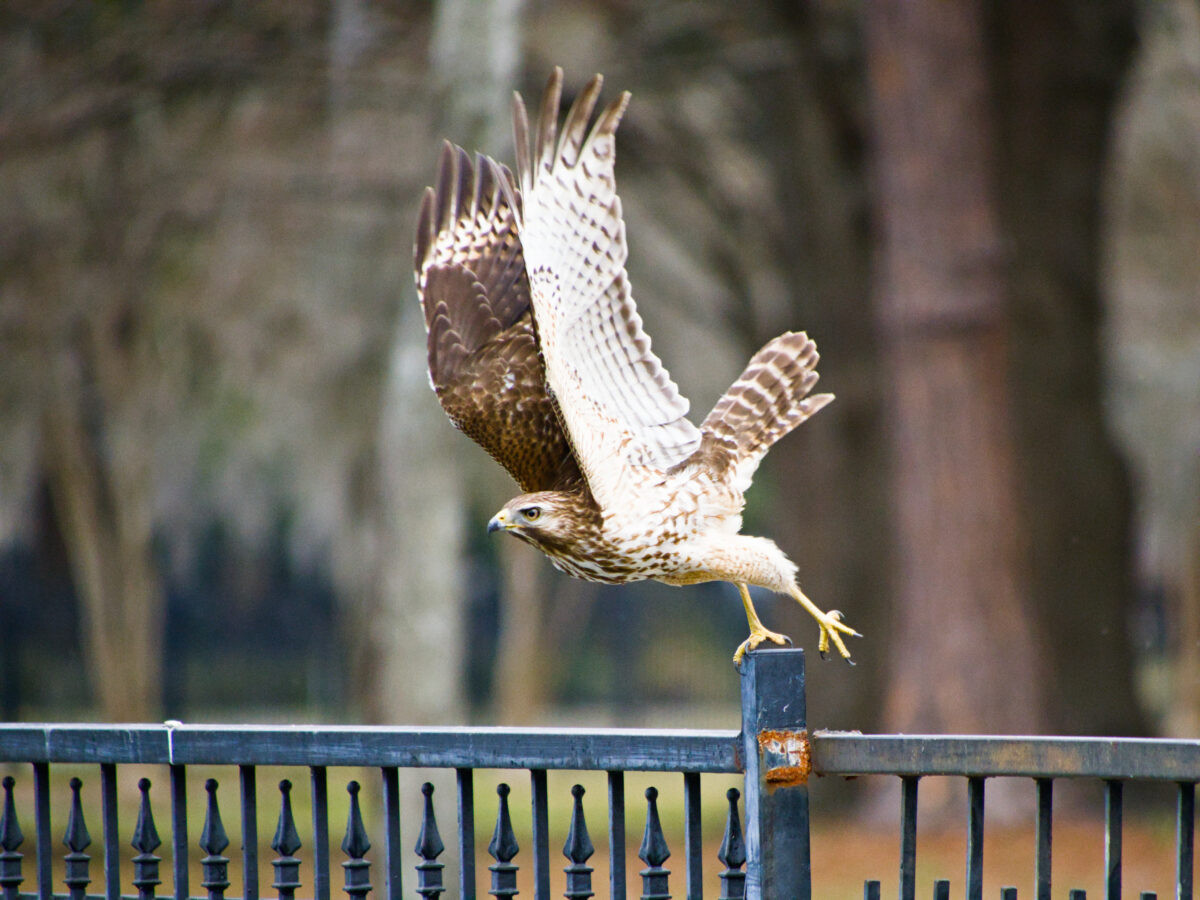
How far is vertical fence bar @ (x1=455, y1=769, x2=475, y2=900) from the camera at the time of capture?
2889 mm

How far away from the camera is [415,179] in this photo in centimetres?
1161

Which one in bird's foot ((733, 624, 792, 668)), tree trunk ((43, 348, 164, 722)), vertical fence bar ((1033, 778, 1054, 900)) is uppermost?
bird's foot ((733, 624, 792, 668))

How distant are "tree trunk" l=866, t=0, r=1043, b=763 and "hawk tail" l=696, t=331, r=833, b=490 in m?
5.13

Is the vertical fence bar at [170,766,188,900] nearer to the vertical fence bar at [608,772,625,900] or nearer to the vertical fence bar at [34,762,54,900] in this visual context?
the vertical fence bar at [34,762,54,900]

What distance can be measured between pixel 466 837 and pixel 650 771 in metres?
0.40

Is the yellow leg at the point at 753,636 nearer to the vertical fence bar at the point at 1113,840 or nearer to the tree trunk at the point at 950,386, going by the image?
the vertical fence bar at the point at 1113,840

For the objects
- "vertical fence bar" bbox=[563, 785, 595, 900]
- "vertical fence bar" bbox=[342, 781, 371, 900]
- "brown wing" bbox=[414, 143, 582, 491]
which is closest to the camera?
"vertical fence bar" bbox=[563, 785, 595, 900]

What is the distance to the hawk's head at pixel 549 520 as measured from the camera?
358 cm

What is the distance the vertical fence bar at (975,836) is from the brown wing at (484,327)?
1443mm

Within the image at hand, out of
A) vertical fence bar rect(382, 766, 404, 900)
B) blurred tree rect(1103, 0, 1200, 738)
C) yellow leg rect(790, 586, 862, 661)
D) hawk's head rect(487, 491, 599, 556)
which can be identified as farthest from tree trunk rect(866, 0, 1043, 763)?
vertical fence bar rect(382, 766, 404, 900)

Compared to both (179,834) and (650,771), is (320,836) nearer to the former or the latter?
(179,834)

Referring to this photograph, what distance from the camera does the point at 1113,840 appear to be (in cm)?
259

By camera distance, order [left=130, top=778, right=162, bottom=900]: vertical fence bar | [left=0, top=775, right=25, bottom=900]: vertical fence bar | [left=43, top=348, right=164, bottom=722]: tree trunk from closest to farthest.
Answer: [left=130, top=778, right=162, bottom=900]: vertical fence bar
[left=0, top=775, right=25, bottom=900]: vertical fence bar
[left=43, top=348, right=164, bottom=722]: tree trunk

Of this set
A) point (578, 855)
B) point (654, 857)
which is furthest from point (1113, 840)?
point (578, 855)
